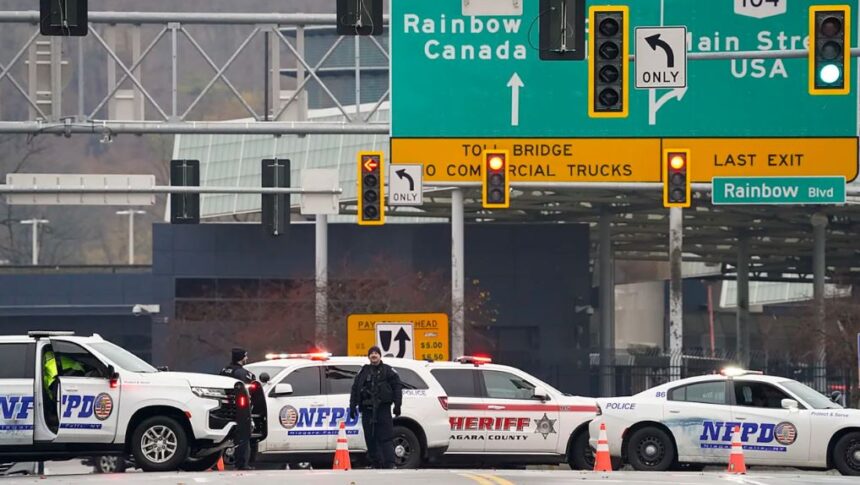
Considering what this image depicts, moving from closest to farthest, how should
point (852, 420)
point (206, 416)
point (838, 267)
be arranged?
point (206, 416), point (852, 420), point (838, 267)

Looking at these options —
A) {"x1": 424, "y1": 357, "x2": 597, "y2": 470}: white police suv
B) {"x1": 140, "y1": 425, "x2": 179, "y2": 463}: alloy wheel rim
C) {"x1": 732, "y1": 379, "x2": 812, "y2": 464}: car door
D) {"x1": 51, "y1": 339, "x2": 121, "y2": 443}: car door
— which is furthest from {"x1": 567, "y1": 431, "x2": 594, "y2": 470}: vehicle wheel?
{"x1": 51, "y1": 339, "x2": 121, "y2": 443}: car door

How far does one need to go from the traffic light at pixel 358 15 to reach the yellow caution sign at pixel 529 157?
9.25m

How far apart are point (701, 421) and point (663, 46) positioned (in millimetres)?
5339

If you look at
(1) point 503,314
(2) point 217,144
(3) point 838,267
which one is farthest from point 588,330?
(3) point 838,267

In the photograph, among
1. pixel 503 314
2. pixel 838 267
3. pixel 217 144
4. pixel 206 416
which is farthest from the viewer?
pixel 838 267

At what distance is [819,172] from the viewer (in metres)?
32.7

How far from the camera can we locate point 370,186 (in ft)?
109

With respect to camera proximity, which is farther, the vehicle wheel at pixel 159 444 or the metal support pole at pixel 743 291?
the metal support pole at pixel 743 291

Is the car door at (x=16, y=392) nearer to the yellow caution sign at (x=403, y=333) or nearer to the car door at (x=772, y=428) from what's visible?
the car door at (x=772, y=428)

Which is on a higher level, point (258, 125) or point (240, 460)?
point (258, 125)

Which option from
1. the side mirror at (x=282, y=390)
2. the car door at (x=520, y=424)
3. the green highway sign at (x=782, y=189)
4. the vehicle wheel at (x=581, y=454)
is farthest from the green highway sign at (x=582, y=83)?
the side mirror at (x=282, y=390)

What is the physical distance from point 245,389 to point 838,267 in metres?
75.7

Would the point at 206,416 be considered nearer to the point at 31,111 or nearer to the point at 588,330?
the point at 31,111

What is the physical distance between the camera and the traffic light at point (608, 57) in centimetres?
2202
